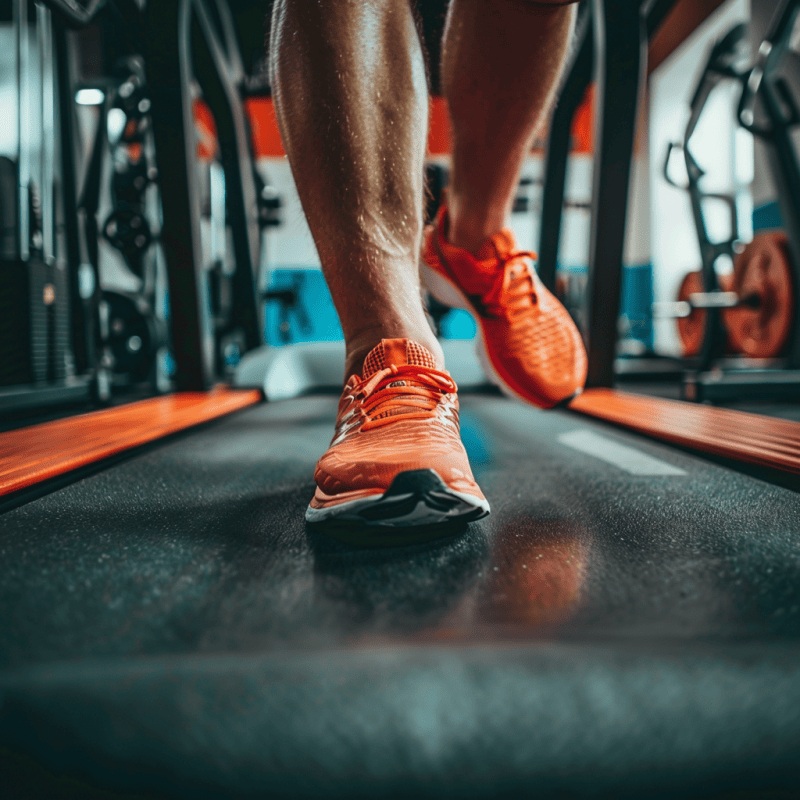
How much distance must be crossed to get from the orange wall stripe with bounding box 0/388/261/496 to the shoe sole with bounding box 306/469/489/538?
1.22 ft

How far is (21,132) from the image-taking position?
5.35 feet

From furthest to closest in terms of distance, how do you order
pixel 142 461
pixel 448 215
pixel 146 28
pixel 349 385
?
pixel 146 28, pixel 448 215, pixel 142 461, pixel 349 385

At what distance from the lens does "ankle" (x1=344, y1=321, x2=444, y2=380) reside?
607 mm

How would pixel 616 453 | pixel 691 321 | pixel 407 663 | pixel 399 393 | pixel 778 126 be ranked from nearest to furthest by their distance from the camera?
pixel 407 663 < pixel 399 393 < pixel 616 453 < pixel 778 126 < pixel 691 321

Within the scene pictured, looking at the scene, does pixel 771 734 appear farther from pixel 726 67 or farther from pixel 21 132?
pixel 726 67

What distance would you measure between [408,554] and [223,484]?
32cm

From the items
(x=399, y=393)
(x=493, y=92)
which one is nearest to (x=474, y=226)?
(x=493, y=92)

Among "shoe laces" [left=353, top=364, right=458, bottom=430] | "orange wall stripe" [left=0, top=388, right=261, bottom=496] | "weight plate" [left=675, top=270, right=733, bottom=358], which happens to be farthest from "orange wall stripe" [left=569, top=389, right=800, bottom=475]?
"weight plate" [left=675, top=270, right=733, bottom=358]

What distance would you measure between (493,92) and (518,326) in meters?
0.36

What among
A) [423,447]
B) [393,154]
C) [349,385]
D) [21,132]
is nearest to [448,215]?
[393,154]

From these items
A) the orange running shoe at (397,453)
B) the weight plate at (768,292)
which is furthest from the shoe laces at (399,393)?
the weight plate at (768,292)

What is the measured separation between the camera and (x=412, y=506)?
433mm

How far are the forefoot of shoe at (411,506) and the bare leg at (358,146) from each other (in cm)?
20

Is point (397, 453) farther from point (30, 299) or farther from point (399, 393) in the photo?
point (30, 299)
